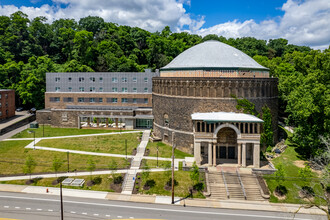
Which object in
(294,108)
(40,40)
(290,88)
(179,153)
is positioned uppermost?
(40,40)

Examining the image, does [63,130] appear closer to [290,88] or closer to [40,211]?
[40,211]

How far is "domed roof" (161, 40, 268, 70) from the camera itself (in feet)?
152

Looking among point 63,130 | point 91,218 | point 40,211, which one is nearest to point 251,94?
point 91,218

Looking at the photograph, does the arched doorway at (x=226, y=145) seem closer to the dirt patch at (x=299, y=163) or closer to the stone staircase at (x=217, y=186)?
the stone staircase at (x=217, y=186)

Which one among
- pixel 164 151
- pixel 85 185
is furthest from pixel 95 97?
pixel 85 185

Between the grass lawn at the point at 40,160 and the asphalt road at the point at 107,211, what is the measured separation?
8.03 meters

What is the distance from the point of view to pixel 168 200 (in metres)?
31.5

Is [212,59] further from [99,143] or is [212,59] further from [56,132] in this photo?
[56,132]

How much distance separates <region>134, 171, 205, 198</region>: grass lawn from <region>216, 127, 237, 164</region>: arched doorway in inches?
320

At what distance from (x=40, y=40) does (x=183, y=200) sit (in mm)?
109103

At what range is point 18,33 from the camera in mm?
98562

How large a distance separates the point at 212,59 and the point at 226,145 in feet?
57.5

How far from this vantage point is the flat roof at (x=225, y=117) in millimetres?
36966

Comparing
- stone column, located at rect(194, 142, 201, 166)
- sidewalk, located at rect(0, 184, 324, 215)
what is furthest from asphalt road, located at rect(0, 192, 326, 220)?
stone column, located at rect(194, 142, 201, 166)
